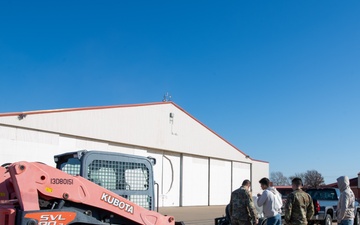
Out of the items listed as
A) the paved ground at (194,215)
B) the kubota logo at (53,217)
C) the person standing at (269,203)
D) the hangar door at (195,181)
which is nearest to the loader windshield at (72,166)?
the kubota logo at (53,217)

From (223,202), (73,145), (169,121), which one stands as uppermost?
(169,121)

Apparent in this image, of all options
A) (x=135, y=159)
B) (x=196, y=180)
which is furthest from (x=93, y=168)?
(x=196, y=180)

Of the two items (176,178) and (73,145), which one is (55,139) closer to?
(73,145)

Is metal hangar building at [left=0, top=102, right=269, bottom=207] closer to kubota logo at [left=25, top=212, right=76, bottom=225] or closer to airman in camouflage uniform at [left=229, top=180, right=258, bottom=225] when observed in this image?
airman in camouflage uniform at [left=229, top=180, right=258, bottom=225]

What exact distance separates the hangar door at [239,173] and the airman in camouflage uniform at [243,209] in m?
28.9

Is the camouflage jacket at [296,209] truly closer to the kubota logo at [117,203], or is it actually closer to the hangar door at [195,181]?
the kubota logo at [117,203]

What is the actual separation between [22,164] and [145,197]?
231 centimetres

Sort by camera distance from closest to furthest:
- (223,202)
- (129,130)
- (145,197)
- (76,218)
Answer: (76,218)
(145,197)
(129,130)
(223,202)

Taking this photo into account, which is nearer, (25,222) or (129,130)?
(25,222)

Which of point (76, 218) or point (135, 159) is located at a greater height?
point (135, 159)

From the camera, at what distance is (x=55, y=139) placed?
21797mm

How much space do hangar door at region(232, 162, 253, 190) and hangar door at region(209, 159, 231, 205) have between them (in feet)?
2.86

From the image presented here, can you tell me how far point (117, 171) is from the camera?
721 cm

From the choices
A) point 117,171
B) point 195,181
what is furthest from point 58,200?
point 195,181
